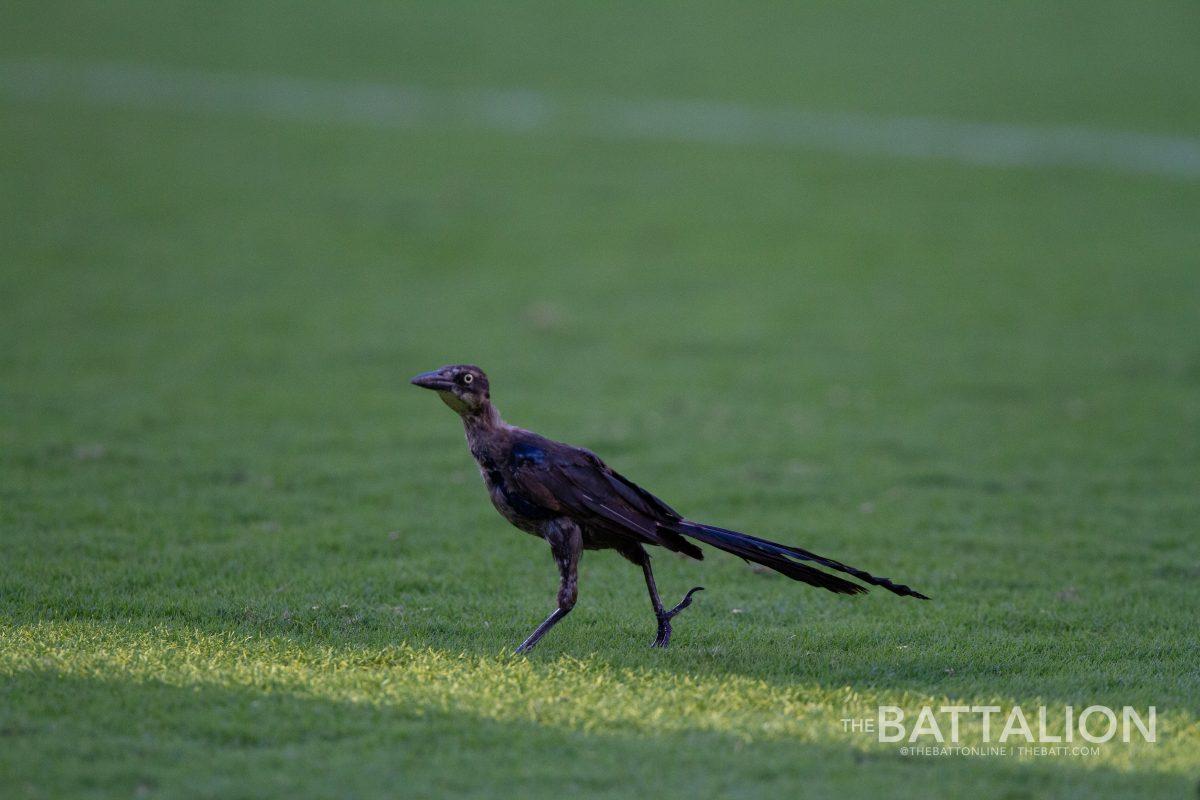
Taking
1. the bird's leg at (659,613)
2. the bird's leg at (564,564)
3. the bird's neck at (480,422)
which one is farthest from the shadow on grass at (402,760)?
the bird's neck at (480,422)

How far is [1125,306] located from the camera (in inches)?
642

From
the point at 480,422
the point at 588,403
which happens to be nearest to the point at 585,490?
the point at 480,422

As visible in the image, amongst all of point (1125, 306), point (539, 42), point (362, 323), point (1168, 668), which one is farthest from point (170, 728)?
point (539, 42)

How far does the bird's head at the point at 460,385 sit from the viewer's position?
6.25m

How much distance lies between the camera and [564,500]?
6.32 meters

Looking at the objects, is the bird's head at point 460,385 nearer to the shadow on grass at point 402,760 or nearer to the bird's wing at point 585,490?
the bird's wing at point 585,490

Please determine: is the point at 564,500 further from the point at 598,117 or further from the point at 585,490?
the point at 598,117

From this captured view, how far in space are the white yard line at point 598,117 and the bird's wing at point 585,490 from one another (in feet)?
57.0

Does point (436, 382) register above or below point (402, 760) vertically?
above

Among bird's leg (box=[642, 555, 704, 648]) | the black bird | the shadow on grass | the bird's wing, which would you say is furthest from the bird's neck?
the shadow on grass

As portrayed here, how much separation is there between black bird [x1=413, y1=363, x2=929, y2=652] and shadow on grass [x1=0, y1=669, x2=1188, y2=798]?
1.04 m

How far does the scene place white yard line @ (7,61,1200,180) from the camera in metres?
23.0

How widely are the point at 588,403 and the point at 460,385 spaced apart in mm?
6475

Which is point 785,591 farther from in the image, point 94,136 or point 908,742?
point 94,136
